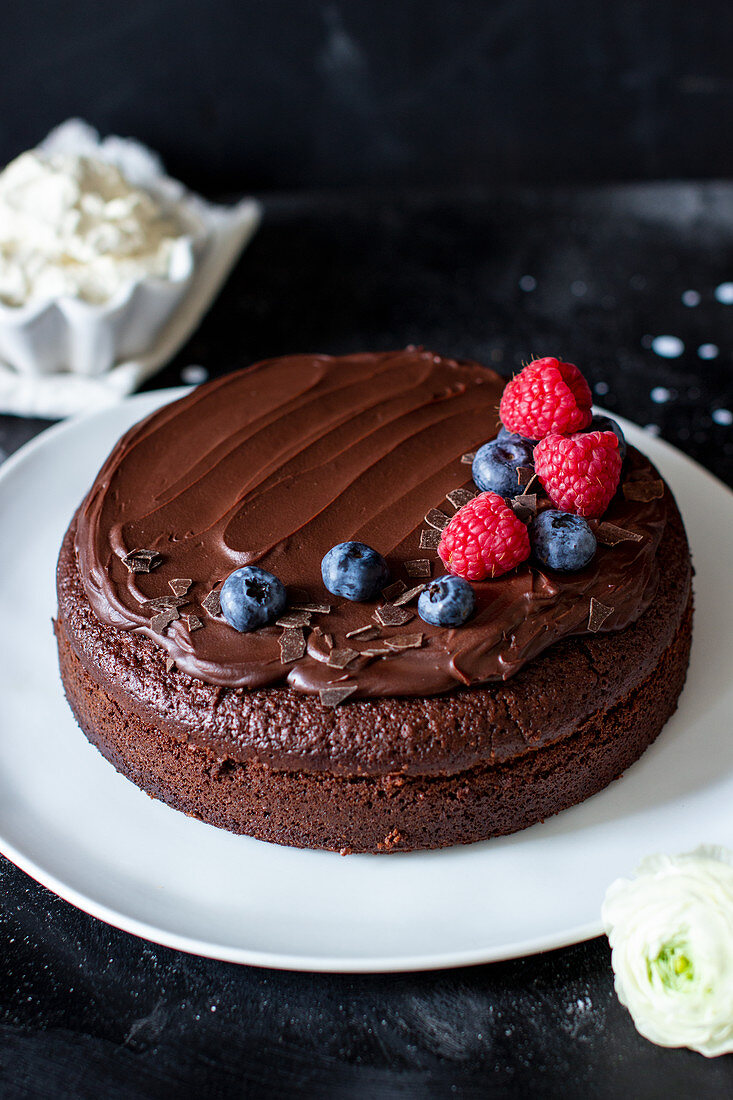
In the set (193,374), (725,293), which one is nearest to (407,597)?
(193,374)

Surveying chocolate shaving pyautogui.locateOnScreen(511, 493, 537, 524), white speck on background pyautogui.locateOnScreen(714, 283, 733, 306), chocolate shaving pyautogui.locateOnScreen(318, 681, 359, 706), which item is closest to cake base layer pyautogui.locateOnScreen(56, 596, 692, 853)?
chocolate shaving pyautogui.locateOnScreen(318, 681, 359, 706)

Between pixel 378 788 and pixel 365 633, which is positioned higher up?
pixel 365 633

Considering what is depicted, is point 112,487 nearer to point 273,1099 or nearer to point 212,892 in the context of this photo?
point 212,892

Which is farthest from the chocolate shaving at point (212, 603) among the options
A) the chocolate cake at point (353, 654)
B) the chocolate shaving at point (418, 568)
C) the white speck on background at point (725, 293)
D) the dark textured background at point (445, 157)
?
the white speck on background at point (725, 293)

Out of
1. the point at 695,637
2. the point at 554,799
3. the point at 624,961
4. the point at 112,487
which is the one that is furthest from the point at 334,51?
the point at 624,961

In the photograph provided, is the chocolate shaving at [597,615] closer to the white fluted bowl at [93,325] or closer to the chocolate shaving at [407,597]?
→ the chocolate shaving at [407,597]

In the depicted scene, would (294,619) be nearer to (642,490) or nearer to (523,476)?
(523,476)
